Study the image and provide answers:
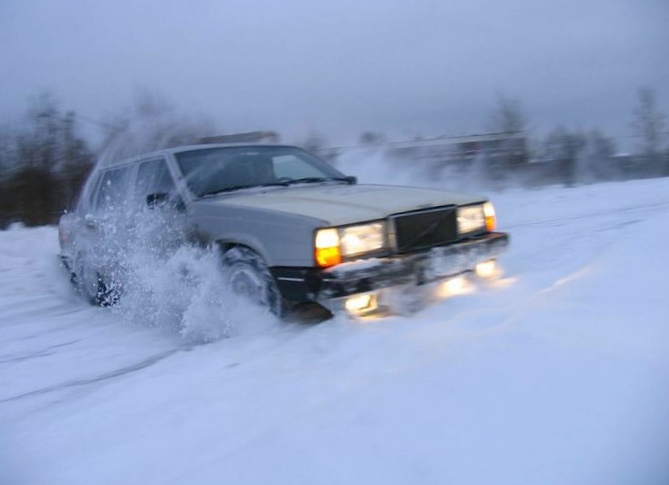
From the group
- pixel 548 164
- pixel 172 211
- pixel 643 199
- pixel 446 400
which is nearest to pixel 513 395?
pixel 446 400

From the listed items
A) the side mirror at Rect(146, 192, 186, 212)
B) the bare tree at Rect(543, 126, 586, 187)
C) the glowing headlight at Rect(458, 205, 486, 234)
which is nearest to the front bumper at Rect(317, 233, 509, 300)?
the glowing headlight at Rect(458, 205, 486, 234)

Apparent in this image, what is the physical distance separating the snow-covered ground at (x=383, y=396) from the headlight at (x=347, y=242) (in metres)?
0.43

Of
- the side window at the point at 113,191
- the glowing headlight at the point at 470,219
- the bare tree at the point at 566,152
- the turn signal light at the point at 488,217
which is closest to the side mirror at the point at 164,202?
the side window at the point at 113,191

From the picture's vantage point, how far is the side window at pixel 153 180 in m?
4.39

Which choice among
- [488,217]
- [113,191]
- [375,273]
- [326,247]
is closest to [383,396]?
[375,273]

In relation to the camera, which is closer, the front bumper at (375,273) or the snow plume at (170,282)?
the front bumper at (375,273)

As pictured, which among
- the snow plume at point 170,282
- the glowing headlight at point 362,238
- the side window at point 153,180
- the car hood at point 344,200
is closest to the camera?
the glowing headlight at point 362,238

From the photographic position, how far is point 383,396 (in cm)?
234

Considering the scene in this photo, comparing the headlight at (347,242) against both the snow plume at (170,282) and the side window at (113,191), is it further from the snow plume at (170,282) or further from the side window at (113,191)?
the side window at (113,191)

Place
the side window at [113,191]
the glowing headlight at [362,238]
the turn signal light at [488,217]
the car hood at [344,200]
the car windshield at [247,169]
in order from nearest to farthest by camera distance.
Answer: the glowing headlight at [362,238] → the car hood at [344,200] → the turn signal light at [488,217] → the car windshield at [247,169] → the side window at [113,191]

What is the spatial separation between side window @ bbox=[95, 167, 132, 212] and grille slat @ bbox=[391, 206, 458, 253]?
2654 millimetres

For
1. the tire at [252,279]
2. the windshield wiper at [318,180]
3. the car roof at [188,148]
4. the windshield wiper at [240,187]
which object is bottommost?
the tire at [252,279]

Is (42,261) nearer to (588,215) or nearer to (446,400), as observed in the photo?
(446,400)

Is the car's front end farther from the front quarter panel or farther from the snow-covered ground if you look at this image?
the snow-covered ground
